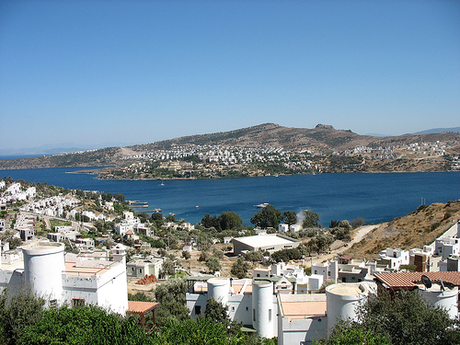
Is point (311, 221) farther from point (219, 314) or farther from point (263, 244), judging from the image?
point (219, 314)

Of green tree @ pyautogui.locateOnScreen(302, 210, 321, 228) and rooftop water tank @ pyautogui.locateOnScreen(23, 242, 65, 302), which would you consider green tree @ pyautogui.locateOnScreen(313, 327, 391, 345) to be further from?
green tree @ pyautogui.locateOnScreen(302, 210, 321, 228)

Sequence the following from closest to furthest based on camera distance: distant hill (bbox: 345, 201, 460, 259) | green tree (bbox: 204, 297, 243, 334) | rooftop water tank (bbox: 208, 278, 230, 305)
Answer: green tree (bbox: 204, 297, 243, 334) < rooftop water tank (bbox: 208, 278, 230, 305) < distant hill (bbox: 345, 201, 460, 259)

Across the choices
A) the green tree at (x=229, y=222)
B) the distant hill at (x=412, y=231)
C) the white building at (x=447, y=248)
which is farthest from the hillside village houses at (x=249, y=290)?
the green tree at (x=229, y=222)

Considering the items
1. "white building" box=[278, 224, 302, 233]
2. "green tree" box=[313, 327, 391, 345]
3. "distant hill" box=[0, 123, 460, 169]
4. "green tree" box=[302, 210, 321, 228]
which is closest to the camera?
"green tree" box=[313, 327, 391, 345]

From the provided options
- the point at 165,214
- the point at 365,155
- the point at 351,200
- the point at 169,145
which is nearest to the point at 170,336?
the point at 165,214

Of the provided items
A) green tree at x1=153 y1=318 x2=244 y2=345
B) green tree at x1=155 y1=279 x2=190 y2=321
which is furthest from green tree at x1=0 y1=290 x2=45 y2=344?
green tree at x1=155 y1=279 x2=190 y2=321

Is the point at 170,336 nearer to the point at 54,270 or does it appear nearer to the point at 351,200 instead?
the point at 54,270

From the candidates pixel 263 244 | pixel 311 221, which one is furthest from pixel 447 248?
pixel 311 221

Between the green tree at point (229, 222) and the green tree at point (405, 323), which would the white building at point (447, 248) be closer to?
the green tree at point (405, 323)
